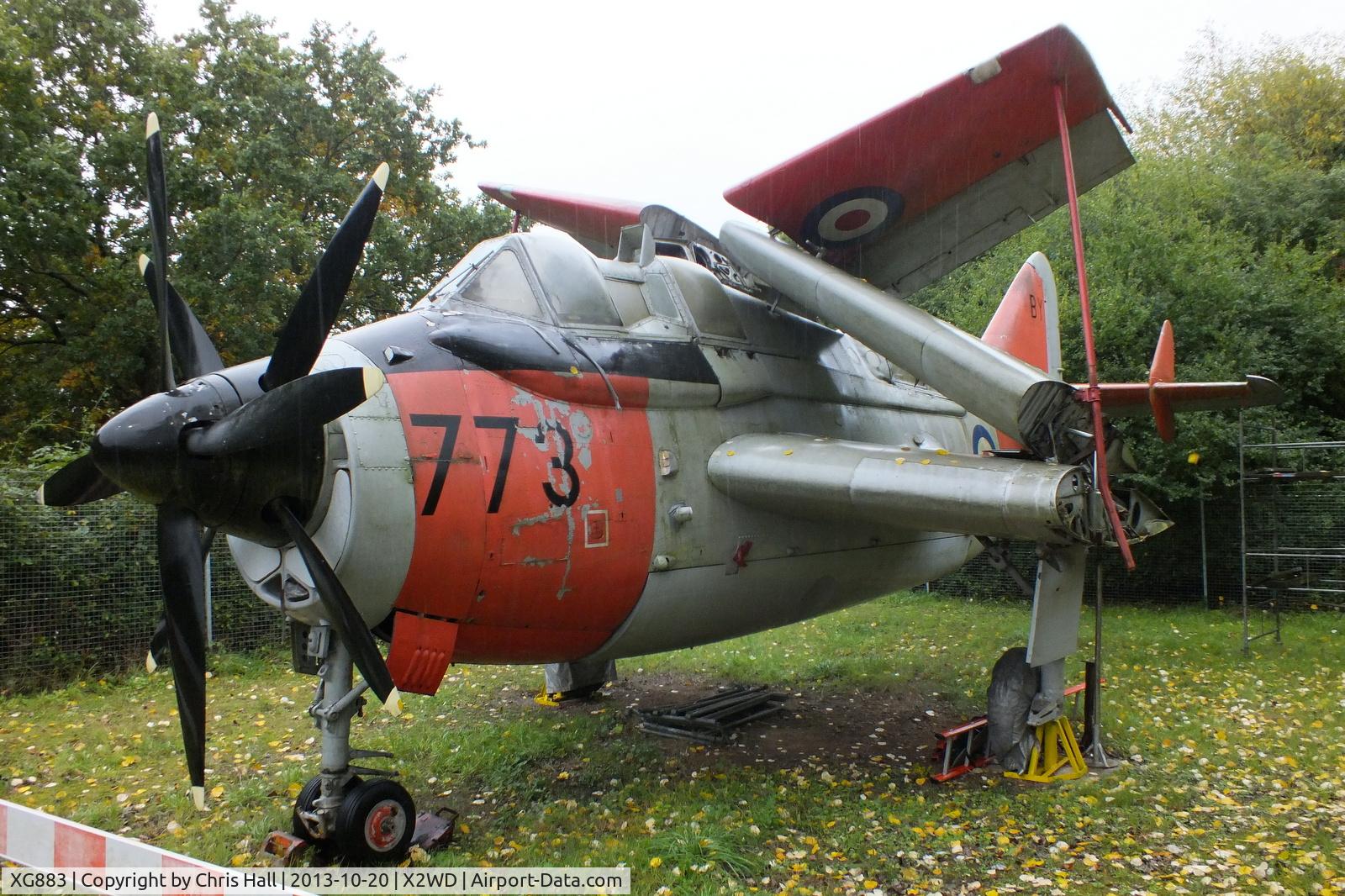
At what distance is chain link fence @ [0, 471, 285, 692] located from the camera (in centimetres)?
980

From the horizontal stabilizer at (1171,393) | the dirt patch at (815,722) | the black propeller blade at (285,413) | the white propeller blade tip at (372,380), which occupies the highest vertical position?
the horizontal stabilizer at (1171,393)

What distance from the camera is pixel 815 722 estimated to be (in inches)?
340

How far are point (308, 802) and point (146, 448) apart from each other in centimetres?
246

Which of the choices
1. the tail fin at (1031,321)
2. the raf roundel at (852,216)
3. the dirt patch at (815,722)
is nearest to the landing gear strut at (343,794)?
the dirt patch at (815,722)

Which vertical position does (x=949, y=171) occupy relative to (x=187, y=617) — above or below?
above

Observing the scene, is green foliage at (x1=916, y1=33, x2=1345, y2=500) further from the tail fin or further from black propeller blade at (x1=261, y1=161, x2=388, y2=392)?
black propeller blade at (x1=261, y1=161, x2=388, y2=392)

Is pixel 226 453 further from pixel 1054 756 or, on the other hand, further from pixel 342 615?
pixel 1054 756

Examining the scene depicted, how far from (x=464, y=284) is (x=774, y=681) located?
6.64m

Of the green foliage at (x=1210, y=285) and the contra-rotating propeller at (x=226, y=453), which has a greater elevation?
the green foliage at (x=1210, y=285)

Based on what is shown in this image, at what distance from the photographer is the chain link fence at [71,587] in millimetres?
9805

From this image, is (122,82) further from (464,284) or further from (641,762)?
(641,762)

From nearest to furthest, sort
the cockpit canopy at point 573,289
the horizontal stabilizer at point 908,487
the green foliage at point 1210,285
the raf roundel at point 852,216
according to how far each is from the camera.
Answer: the horizontal stabilizer at point 908,487 < the cockpit canopy at point 573,289 < the raf roundel at point 852,216 < the green foliage at point 1210,285

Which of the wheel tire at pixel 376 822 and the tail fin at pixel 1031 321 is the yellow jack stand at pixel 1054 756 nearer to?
the tail fin at pixel 1031 321

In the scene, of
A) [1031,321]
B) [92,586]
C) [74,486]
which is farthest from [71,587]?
[1031,321]
